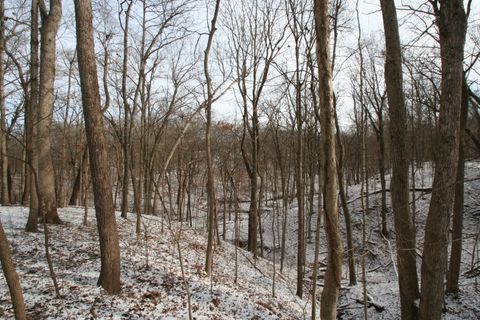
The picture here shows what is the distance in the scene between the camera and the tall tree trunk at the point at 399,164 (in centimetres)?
567

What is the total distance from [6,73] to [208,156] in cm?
1409

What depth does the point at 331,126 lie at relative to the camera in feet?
12.2

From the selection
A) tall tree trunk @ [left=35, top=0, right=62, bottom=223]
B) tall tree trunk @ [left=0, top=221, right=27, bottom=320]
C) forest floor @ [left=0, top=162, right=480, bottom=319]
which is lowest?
forest floor @ [left=0, top=162, right=480, bottom=319]

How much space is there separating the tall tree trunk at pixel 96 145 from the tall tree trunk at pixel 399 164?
16.5 feet

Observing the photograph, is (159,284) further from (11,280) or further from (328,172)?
(328,172)

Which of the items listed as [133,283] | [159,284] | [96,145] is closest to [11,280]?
[96,145]

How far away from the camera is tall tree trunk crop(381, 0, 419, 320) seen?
567 centimetres

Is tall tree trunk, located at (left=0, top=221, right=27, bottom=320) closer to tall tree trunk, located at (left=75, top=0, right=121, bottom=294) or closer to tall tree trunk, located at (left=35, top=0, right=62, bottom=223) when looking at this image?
tall tree trunk, located at (left=75, top=0, right=121, bottom=294)

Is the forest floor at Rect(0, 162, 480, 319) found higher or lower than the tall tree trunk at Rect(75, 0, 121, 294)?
lower

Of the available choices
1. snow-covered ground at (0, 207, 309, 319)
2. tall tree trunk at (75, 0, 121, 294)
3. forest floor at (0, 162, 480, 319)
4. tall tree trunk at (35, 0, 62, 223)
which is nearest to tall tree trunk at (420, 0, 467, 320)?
forest floor at (0, 162, 480, 319)

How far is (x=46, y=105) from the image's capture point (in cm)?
952

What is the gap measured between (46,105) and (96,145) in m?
4.68

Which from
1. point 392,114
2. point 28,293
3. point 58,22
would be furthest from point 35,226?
point 392,114

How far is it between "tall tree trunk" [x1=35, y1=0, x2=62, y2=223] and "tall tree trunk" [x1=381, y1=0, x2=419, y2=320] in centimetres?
869
